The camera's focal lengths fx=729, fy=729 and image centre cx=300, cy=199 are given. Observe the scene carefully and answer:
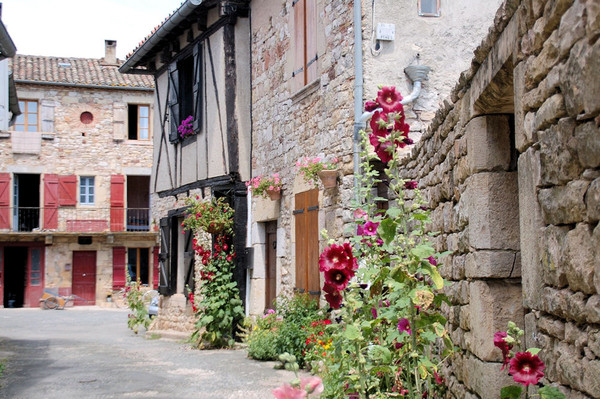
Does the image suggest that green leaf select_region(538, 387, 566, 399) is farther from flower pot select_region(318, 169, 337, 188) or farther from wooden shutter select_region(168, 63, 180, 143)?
wooden shutter select_region(168, 63, 180, 143)

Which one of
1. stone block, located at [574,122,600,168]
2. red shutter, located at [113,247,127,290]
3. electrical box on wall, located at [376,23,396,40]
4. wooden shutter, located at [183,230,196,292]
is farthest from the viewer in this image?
red shutter, located at [113,247,127,290]

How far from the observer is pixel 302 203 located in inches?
339

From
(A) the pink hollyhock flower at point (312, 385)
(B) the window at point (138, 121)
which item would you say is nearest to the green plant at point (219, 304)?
(A) the pink hollyhock flower at point (312, 385)

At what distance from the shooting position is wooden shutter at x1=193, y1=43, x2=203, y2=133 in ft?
37.8

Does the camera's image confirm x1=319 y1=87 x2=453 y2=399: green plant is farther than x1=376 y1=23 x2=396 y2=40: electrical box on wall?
No

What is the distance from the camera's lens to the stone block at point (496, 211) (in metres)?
3.41

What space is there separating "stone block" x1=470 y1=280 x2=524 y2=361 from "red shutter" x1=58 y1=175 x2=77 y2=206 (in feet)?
71.9

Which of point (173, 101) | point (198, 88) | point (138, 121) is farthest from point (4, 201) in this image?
point (198, 88)

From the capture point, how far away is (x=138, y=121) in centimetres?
2455

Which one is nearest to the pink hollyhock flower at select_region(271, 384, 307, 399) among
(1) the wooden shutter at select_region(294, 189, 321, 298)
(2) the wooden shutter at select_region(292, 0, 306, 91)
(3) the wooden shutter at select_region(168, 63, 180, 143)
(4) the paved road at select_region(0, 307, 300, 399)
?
(4) the paved road at select_region(0, 307, 300, 399)

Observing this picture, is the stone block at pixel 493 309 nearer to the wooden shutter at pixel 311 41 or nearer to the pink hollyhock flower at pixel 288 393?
the pink hollyhock flower at pixel 288 393

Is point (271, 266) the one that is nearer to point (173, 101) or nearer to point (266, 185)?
point (266, 185)

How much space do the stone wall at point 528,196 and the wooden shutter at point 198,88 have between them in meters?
7.51

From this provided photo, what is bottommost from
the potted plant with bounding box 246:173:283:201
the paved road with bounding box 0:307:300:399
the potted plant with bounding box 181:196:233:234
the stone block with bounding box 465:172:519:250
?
the paved road with bounding box 0:307:300:399
